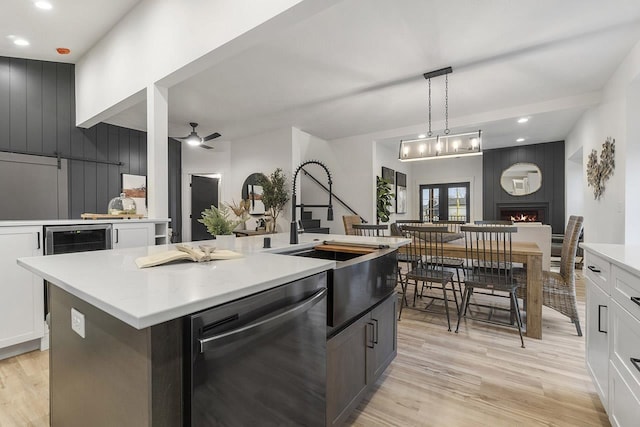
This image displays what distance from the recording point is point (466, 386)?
200cm

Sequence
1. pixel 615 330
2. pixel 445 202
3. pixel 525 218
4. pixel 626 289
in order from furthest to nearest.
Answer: pixel 445 202 → pixel 525 218 → pixel 615 330 → pixel 626 289

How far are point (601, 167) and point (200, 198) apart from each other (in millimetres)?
7469

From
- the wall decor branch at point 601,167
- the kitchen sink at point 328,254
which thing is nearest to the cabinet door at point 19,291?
the kitchen sink at point 328,254

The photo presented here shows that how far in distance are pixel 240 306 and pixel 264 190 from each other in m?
5.22

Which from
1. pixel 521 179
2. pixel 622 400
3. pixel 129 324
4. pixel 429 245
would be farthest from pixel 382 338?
pixel 521 179

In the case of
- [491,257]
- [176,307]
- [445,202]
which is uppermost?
[445,202]

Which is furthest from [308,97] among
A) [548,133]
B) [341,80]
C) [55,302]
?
[548,133]

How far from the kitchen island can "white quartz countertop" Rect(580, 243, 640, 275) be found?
124 centimetres

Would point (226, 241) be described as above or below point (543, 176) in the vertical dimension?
below

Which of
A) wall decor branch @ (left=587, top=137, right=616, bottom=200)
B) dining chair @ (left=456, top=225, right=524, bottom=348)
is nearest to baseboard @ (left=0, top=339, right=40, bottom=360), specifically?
dining chair @ (left=456, top=225, right=524, bottom=348)

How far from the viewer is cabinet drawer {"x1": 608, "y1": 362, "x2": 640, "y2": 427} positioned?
1176mm

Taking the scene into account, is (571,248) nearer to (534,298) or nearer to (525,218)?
(534,298)

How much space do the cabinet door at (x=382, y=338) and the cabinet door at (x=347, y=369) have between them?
66mm

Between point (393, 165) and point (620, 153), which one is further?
point (393, 165)
